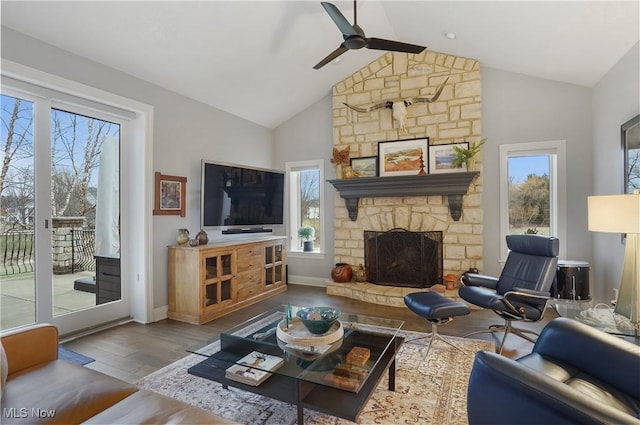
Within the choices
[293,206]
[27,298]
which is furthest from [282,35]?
[27,298]

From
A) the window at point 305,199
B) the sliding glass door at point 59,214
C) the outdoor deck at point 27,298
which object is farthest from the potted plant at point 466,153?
the outdoor deck at point 27,298

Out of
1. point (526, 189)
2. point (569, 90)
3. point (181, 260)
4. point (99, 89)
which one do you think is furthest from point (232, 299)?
point (569, 90)

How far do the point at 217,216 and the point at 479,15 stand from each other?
373 cm

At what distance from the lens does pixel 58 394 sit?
4.40 feet

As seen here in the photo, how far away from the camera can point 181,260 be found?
3.69 meters

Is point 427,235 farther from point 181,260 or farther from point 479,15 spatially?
point 181,260

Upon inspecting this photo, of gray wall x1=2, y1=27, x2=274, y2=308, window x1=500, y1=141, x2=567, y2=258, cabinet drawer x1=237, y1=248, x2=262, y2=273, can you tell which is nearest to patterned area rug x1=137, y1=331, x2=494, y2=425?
cabinet drawer x1=237, y1=248, x2=262, y2=273

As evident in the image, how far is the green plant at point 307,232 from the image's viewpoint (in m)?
5.43

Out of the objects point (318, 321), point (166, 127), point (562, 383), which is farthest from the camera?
point (166, 127)

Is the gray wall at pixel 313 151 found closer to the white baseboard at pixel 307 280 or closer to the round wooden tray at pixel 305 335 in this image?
the white baseboard at pixel 307 280

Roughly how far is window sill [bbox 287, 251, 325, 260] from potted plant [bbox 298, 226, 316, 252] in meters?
0.07

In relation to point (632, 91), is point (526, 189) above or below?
below

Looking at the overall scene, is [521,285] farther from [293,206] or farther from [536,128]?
[293,206]

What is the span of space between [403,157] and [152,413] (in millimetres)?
4267
